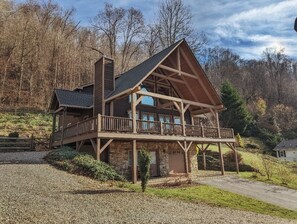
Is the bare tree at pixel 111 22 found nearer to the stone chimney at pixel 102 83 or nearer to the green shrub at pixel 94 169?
A: the stone chimney at pixel 102 83

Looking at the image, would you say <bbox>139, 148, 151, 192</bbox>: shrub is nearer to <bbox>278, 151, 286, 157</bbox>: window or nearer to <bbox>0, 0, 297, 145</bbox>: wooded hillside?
<bbox>0, 0, 297, 145</bbox>: wooded hillside

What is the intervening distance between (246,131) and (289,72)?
39.4m

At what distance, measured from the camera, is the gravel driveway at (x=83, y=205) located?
699 cm

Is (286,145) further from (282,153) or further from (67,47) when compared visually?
(67,47)

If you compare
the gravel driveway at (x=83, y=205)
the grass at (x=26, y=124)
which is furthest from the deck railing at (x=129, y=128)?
the grass at (x=26, y=124)

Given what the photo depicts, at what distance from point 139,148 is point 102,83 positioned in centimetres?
547

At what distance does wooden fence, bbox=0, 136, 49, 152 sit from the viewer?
71.5 ft

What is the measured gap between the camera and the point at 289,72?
7131 centimetres

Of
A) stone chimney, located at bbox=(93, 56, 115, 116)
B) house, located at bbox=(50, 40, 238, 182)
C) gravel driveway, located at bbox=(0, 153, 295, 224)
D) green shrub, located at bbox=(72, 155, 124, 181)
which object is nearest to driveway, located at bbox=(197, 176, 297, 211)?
house, located at bbox=(50, 40, 238, 182)

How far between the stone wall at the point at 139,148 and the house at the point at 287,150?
26.4m

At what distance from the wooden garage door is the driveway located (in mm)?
3403

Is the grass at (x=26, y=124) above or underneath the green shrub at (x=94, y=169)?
above

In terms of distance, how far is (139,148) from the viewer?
1902 centimetres

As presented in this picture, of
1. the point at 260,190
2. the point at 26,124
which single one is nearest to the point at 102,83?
the point at 260,190
